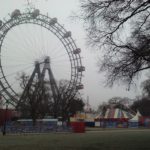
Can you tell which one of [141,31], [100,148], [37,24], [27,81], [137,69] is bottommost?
[100,148]

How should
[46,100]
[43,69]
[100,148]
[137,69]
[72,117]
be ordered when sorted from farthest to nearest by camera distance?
[72,117] < [46,100] < [43,69] < [137,69] < [100,148]

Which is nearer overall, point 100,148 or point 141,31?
point 100,148

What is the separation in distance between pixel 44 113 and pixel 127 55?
6846cm

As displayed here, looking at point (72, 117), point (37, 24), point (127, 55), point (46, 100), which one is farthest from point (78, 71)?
point (127, 55)

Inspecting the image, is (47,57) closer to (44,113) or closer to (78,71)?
(78,71)

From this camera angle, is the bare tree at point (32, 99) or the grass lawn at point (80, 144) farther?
the bare tree at point (32, 99)

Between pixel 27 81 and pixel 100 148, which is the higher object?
pixel 27 81

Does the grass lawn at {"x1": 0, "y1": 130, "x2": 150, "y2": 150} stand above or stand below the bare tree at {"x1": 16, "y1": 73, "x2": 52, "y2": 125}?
below

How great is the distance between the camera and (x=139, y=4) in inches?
879

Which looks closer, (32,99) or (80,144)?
(80,144)

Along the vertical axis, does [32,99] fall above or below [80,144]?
above

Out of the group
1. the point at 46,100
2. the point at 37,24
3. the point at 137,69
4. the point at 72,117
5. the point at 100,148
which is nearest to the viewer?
the point at 100,148

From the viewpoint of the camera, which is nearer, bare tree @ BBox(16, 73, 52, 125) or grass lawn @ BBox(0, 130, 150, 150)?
grass lawn @ BBox(0, 130, 150, 150)

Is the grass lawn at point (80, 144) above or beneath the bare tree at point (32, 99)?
beneath
